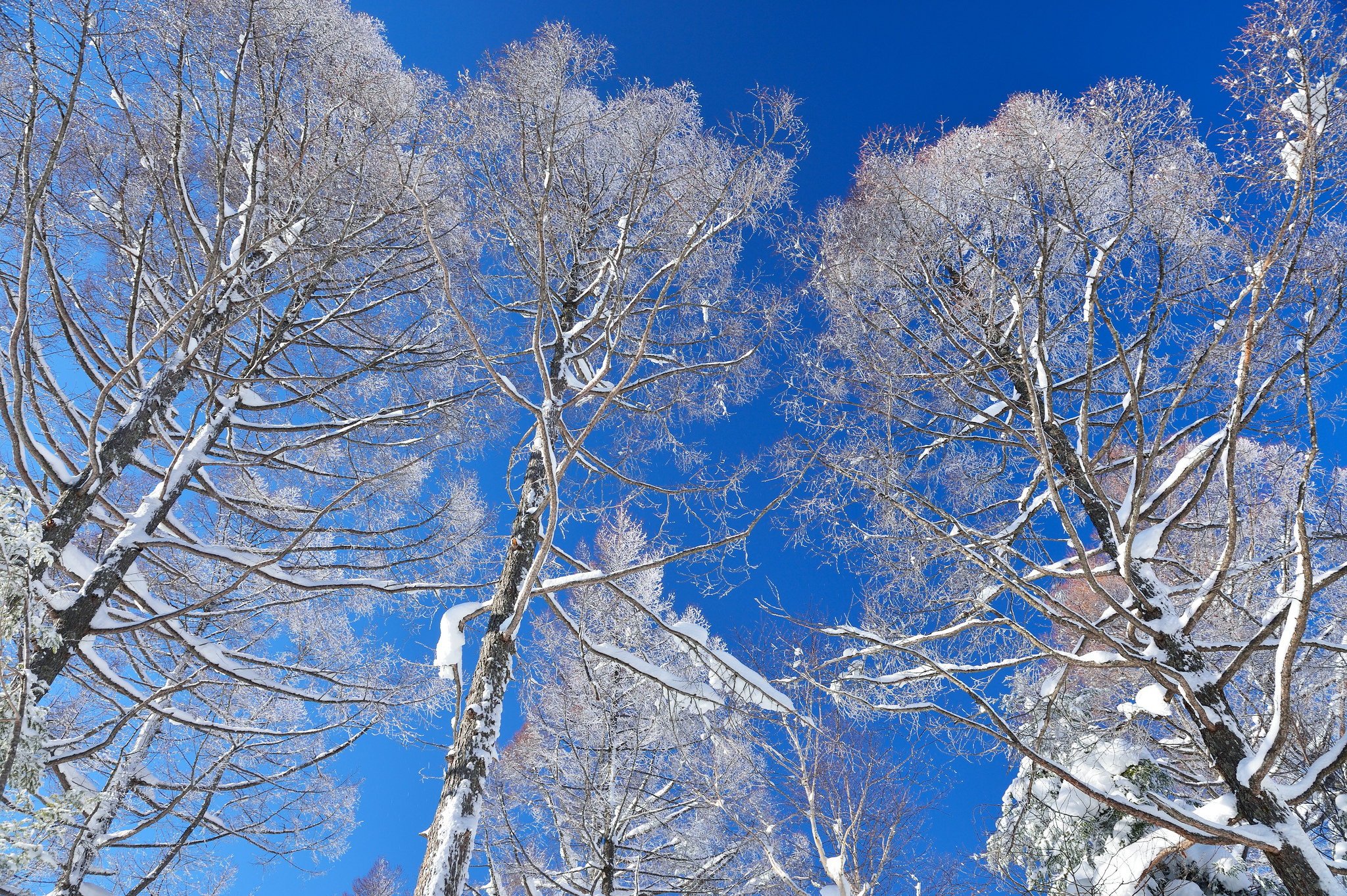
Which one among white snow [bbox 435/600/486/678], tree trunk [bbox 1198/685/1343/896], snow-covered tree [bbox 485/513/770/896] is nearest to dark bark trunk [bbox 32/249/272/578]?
white snow [bbox 435/600/486/678]

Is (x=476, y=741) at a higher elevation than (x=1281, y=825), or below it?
higher

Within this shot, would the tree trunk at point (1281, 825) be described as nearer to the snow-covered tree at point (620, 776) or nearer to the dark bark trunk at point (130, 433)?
the snow-covered tree at point (620, 776)

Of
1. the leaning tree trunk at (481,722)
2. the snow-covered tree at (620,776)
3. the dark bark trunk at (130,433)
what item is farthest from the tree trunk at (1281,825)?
the dark bark trunk at (130,433)

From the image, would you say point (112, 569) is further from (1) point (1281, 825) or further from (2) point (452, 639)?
(1) point (1281, 825)

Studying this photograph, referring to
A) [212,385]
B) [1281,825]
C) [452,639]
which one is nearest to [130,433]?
[212,385]

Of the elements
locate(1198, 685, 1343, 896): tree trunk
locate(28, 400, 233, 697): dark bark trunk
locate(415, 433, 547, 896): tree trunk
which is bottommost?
locate(1198, 685, 1343, 896): tree trunk

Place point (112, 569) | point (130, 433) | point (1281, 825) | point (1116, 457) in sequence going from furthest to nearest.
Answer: point (1116, 457) → point (130, 433) → point (112, 569) → point (1281, 825)

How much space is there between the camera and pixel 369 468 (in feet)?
19.5

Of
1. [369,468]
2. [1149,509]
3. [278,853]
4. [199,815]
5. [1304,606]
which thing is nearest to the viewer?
[1304,606]

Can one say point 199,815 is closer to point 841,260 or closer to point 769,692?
point 769,692

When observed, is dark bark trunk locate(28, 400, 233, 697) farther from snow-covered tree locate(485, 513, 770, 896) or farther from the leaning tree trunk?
snow-covered tree locate(485, 513, 770, 896)

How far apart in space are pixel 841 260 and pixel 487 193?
322 cm

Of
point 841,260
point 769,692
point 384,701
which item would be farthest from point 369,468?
point 841,260

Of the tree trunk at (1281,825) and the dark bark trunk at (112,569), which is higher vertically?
the dark bark trunk at (112,569)
